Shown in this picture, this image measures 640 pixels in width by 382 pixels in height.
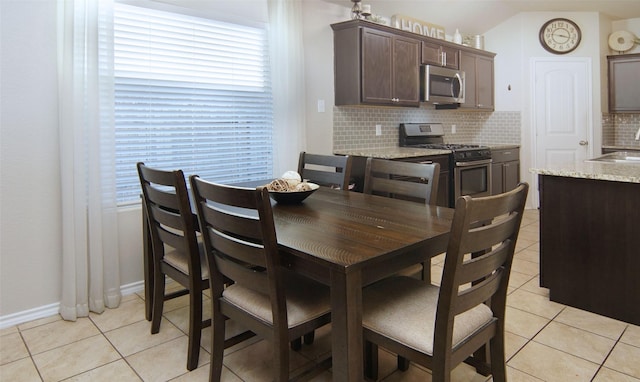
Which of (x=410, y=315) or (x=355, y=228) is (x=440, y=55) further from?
(x=410, y=315)

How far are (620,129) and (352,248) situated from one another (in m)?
6.20

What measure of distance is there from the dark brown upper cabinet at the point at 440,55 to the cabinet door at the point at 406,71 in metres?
0.14

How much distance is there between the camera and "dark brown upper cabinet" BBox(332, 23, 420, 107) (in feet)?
13.1

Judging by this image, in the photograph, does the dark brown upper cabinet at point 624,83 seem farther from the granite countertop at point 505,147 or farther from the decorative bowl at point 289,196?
the decorative bowl at point 289,196

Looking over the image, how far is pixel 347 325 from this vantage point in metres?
1.28

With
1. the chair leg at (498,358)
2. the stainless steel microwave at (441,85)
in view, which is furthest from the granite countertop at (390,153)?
the chair leg at (498,358)

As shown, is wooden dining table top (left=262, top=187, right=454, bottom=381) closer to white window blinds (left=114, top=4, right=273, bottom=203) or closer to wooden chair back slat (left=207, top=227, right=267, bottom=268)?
wooden chair back slat (left=207, top=227, right=267, bottom=268)

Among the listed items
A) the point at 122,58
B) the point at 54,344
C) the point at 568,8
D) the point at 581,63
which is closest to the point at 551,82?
the point at 581,63

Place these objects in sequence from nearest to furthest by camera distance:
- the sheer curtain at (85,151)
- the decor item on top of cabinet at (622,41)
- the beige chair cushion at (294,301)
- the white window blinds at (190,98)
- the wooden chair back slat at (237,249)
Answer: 1. the wooden chair back slat at (237,249)
2. the beige chair cushion at (294,301)
3. the sheer curtain at (85,151)
4. the white window blinds at (190,98)
5. the decor item on top of cabinet at (622,41)

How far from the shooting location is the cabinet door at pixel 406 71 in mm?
4301

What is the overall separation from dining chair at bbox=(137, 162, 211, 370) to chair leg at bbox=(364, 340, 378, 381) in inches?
30.5

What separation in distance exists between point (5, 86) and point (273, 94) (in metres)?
1.82

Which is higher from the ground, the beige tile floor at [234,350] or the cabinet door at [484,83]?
the cabinet door at [484,83]

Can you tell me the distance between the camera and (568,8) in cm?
536
